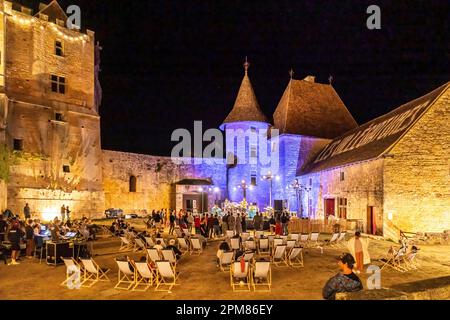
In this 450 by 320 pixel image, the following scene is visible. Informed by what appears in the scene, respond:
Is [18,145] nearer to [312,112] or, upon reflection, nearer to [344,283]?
[344,283]

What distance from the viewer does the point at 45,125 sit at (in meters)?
24.0

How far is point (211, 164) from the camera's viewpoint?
113 feet

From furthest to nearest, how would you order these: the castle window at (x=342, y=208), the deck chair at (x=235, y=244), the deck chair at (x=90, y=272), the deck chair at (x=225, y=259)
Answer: the castle window at (x=342, y=208) → the deck chair at (x=235, y=244) → the deck chair at (x=225, y=259) → the deck chair at (x=90, y=272)

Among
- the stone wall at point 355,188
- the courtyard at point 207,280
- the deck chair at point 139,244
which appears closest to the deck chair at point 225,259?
the courtyard at point 207,280

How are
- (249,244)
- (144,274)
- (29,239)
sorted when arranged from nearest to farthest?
(144,274) < (249,244) < (29,239)

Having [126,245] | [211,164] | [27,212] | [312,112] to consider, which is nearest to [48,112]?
[27,212]

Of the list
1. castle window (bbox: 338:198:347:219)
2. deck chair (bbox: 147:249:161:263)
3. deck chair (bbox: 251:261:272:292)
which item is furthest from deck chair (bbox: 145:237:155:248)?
castle window (bbox: 338:198:347:219)

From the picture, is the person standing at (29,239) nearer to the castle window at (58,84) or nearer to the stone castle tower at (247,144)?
the castle window at (58,84)

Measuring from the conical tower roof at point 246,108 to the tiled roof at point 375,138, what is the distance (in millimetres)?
6963

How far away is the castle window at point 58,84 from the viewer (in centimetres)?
2492

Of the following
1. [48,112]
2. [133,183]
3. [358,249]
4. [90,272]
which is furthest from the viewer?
[133,183]

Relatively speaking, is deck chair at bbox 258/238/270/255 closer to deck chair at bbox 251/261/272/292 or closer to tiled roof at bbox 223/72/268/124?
deck chair at bbox 251/261/272/292

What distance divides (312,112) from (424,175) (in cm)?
1501
